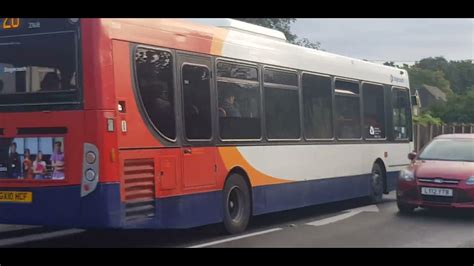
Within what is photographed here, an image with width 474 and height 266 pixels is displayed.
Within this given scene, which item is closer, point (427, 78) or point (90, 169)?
point (90, 169)

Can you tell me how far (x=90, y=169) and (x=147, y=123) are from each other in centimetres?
98

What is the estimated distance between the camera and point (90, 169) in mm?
8375

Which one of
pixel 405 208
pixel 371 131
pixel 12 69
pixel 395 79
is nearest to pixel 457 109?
pixel 395 79

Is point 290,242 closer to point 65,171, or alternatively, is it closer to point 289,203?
point 289,203

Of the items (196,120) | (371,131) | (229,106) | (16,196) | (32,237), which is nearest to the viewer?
(16,196)

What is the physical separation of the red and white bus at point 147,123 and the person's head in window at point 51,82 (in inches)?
0.6

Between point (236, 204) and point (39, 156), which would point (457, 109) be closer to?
point (236, 204)

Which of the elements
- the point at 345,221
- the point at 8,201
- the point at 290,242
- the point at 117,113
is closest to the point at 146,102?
the point at 117,113

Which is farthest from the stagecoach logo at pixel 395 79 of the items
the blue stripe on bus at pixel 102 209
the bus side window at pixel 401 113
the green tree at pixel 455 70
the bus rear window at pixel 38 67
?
the bus rear window at pixel 38 67

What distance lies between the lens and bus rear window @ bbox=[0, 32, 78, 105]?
8.59 meters

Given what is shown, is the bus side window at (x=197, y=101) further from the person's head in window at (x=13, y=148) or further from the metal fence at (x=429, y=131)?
the metal fence at (x=429, y=131)

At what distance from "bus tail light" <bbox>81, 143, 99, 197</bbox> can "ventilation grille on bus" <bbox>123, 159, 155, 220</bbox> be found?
0.38 metres

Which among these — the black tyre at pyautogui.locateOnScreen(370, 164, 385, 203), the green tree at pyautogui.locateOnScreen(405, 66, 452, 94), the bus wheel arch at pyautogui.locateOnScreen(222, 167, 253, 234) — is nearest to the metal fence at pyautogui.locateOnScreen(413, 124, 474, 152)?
the green tree at pyautogui.locateOnScreen(405, 66, 452, 94)

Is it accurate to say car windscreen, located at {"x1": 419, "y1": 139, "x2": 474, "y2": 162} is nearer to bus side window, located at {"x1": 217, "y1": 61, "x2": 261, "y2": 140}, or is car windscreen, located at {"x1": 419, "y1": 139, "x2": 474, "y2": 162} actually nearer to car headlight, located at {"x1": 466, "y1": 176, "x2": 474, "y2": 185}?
car headlight, located at {"x1": 466, "y1": 176, "x2": 474, "y2": 185}
